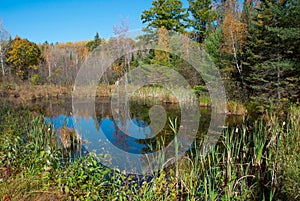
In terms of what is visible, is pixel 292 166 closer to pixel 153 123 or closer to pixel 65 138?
pixel 65 138

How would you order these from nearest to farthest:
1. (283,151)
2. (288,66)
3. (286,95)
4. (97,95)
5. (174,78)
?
(283,151) → (288,66) → (286,95) → (174,78) → (97,95)

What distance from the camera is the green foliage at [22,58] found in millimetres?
22312

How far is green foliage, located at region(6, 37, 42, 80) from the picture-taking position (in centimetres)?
2231

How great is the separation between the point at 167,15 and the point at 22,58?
14.4 metres

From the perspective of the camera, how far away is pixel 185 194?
2760mm

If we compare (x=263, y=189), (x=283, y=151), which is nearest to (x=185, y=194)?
(x=263, y=189)

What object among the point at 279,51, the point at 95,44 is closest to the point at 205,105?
the point at 279,51

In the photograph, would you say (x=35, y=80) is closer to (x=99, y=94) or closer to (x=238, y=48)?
(x=99, y=94)

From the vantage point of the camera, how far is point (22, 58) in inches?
904

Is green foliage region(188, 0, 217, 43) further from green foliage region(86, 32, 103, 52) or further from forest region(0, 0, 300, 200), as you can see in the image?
green foliage region(86, 32, 103, 52)

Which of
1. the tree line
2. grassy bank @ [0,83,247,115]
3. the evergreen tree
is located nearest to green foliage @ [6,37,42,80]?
the tree line

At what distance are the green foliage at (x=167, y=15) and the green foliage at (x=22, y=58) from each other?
12232 millimetres

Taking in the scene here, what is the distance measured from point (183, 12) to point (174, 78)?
436 inches

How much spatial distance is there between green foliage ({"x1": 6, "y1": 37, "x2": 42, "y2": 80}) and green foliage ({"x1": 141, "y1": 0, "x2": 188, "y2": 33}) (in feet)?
40.1
